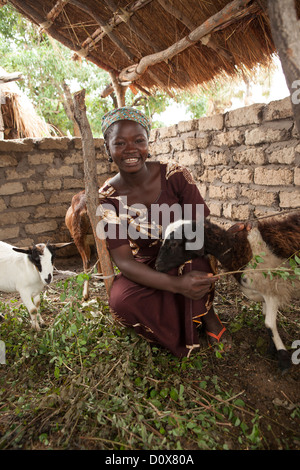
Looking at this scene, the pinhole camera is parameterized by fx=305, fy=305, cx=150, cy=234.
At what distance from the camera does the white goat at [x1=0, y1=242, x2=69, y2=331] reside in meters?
2.80

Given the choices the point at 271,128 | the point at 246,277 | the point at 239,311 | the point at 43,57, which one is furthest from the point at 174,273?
the point at 43,57

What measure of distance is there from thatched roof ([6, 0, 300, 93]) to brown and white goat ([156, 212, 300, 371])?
2044 millimetres

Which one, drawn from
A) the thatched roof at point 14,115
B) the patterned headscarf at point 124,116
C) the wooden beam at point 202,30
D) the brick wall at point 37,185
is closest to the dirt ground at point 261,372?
the patterned headscarf at point 124,116

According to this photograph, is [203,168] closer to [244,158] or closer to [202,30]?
[244,158]

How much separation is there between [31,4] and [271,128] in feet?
11.1

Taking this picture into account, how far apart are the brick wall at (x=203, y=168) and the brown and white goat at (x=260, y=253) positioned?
845 mm

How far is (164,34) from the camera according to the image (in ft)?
12.2

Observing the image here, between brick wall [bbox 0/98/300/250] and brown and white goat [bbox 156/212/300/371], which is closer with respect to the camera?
brown and white goat [bbox 156/212/300/371]

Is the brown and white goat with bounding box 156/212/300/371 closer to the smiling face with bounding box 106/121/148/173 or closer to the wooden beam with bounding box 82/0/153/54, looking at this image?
the smiling face with bounding box 106/121/148/173

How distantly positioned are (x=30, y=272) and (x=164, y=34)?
3.21 meters

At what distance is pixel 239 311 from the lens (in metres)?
3.16

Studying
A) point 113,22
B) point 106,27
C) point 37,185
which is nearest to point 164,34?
point 113,22

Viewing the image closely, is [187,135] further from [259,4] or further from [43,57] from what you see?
[43,57]

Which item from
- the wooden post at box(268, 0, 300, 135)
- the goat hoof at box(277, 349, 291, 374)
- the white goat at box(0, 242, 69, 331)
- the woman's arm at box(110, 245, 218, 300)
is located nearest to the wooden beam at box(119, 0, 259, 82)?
the wooden post at box(268, 0, 300, 135)
